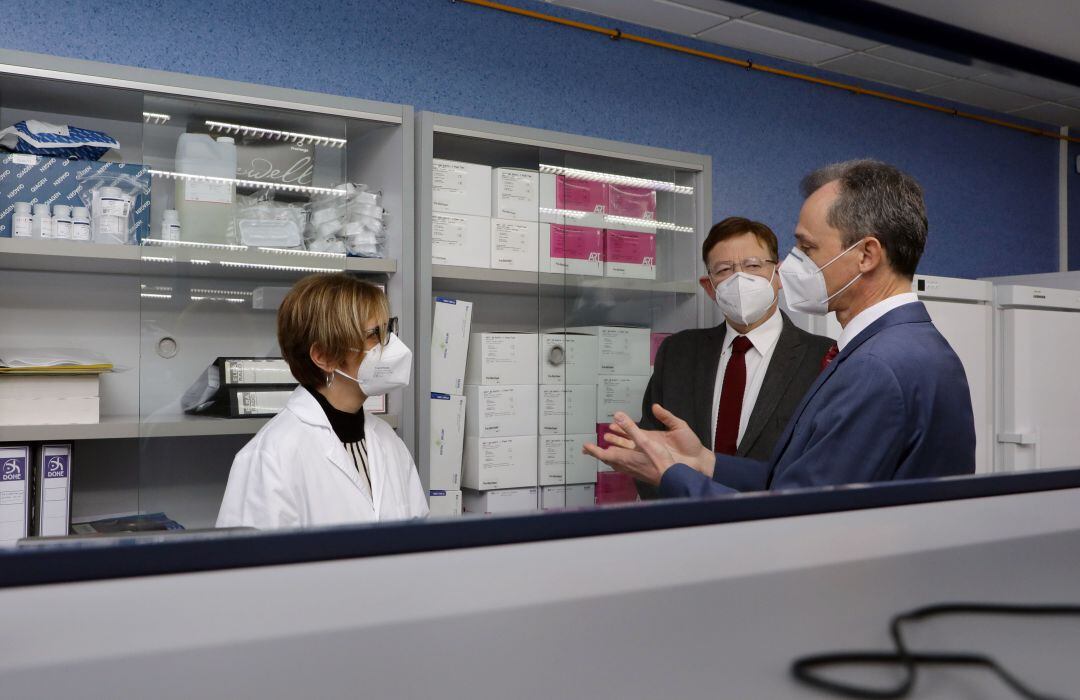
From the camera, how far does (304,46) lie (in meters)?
2.54

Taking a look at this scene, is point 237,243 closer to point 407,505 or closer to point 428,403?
point 428,403

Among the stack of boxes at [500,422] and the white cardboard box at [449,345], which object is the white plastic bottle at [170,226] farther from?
the stack of boxes at [500,422]

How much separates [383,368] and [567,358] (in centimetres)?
78

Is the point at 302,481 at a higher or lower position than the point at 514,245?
lower

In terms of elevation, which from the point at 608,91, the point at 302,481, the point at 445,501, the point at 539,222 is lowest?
the point at 445,501

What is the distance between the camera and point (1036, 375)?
3.05 meters

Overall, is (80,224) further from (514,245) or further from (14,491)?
(514,245)

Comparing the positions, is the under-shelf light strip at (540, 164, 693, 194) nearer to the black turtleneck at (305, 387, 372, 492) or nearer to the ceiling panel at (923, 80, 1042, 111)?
the black turtleneck at (305, 387, 372, 492)

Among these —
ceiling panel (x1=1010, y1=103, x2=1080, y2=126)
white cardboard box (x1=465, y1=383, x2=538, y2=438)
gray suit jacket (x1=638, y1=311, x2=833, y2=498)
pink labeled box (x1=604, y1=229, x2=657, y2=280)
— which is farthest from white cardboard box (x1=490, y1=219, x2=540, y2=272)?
ceiling panel (x1=1010, y1=103, x2=1080, y2=126)

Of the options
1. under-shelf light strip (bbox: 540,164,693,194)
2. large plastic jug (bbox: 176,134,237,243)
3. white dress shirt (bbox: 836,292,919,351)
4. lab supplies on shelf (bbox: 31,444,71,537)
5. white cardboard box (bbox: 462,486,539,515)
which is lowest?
white cardboard box (bbox: 462,486,539,515)

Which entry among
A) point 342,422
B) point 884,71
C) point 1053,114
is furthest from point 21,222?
point 1053,114

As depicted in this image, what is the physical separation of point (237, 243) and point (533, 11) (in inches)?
58.0

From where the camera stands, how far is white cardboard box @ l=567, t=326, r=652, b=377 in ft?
7.89

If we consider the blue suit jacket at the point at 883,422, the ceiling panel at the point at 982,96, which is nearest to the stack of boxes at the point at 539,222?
the blue suit jacket at the point at 883,422
